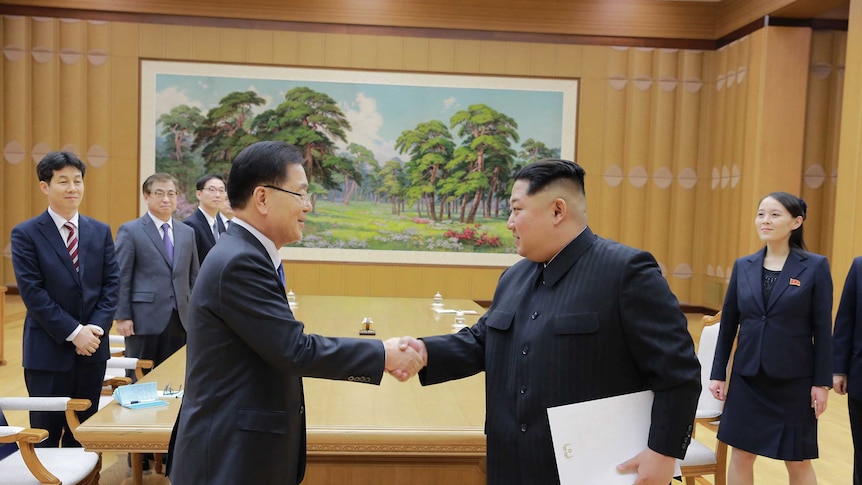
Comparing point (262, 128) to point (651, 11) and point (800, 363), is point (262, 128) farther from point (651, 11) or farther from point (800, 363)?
point (800, 363)

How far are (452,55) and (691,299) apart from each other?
15.8 feet

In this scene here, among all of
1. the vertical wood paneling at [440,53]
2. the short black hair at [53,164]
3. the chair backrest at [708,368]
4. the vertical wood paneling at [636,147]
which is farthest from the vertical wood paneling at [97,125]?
the chair backrest at [708,368]

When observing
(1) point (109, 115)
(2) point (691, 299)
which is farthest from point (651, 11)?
(1) point (109, 115)

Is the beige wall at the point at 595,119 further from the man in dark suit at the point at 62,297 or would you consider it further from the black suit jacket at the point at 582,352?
the black suit jacket at the point at 582,352

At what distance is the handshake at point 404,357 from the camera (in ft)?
6.65

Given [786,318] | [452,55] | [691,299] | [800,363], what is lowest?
[691,299]

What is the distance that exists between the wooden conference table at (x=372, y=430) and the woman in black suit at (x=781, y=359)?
4.09 feet

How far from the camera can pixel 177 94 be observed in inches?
372

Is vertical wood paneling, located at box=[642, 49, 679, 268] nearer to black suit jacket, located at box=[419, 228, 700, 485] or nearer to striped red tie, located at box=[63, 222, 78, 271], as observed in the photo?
striped red tie, located at box=[63, 222, 78, 271]

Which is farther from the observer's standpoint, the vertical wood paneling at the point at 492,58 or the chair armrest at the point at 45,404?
the vertical wood paneling at the point at 492,58

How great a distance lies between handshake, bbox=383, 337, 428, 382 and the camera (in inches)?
79.8

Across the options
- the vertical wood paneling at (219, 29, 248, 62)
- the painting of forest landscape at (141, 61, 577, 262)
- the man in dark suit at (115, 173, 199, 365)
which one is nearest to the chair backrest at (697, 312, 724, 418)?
the man in dark suit at (115, 173, 199, 365)

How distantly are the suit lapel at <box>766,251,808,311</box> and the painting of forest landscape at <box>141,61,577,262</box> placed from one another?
22.1 ft

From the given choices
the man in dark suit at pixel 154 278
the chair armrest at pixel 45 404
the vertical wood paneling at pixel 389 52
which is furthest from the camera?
the vertical wood paneling at pixel 389 52
